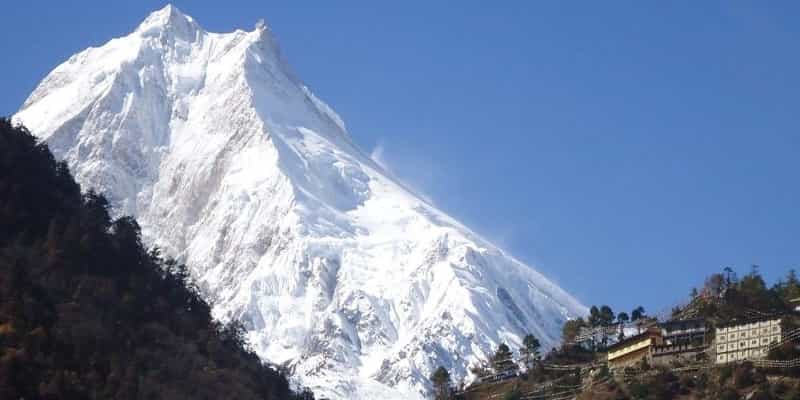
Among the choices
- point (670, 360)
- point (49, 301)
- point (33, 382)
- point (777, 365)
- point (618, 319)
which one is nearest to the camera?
point (33, 382)

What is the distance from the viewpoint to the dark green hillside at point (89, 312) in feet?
326

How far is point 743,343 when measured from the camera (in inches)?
4673

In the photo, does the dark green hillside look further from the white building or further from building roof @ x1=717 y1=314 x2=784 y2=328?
building roof @ x1=717 y1=314 x2=784 y2=328

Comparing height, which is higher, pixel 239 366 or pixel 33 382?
pixel 239 366

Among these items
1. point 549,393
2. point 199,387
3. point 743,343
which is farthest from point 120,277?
point 743,343

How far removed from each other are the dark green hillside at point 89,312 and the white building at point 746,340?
1106 inches

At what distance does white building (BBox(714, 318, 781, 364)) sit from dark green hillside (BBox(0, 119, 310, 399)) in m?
28.1

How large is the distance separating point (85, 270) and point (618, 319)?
48669mm

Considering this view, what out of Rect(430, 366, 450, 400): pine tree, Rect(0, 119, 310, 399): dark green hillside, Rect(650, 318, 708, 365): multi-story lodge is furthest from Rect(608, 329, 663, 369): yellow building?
Rect(0, 119, 310, 399): dark green hillside

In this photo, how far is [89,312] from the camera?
10662 centimetres

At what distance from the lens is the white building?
11712 cm

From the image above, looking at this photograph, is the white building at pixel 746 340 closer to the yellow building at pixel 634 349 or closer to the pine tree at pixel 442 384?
the yellow building at pixel 634 349

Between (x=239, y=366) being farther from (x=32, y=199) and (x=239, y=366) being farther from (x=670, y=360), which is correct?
(x=670, y=360)

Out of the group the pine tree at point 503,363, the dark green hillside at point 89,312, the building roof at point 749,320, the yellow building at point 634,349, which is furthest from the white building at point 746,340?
the dark green hillside at point 89,312
